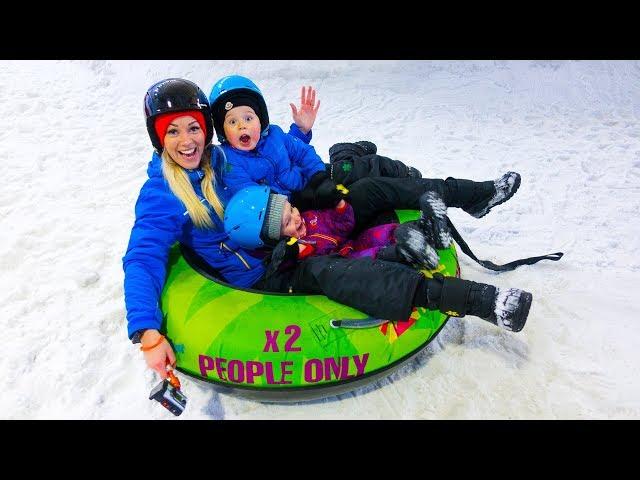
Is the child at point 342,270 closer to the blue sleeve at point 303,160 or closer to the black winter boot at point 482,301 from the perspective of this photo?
the black winter boot at point 482,301

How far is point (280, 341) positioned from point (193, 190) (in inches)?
34.5

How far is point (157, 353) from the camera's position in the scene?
6.73ft

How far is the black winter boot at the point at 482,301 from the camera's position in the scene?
2.11 metres

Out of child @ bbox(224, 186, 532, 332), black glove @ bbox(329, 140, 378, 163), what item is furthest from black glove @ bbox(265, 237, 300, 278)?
black glove @ bbox(329, 140, 378, 163)

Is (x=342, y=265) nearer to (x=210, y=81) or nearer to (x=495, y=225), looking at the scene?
(x=495, y=225)

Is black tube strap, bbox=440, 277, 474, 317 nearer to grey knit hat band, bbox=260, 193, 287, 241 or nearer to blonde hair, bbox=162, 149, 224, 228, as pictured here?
grey knit hat band, bbox=260, 193, 287, 241

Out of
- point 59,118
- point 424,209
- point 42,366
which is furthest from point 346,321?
point 59,118

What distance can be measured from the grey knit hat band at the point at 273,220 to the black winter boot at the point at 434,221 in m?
0.78

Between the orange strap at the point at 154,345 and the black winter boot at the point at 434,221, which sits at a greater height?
the black winter boot at the point at 434,221

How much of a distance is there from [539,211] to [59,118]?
5829mm

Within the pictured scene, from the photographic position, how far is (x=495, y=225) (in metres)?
3.87

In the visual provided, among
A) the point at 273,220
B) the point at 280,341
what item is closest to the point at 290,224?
the point at 273,220

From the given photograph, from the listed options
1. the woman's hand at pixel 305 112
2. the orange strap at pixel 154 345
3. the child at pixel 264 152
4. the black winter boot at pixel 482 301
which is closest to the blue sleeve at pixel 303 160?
the child at pixel 264 152

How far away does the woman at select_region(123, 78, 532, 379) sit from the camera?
212 centimetres
